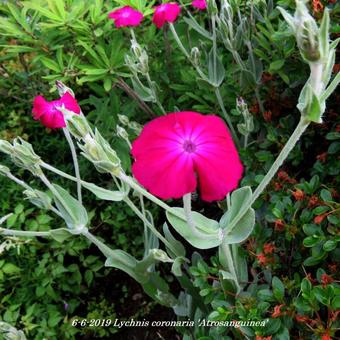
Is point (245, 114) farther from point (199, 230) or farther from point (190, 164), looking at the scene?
point (190, 164)

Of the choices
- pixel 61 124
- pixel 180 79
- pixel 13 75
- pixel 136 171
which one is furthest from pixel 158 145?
pixel 13 75

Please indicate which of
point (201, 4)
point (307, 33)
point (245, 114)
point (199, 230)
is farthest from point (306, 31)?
point (201, 4)

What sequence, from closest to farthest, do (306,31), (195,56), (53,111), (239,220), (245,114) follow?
(306,31), (239,220), (53,111), (245,114), (195,56)

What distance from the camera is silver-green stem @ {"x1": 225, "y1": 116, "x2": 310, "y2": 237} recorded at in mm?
637

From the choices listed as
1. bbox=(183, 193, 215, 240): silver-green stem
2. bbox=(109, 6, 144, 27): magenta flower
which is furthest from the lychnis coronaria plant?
bbox=(109, 6, 144, 27): magenta flower

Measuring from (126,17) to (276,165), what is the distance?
770mm

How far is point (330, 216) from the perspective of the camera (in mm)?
861

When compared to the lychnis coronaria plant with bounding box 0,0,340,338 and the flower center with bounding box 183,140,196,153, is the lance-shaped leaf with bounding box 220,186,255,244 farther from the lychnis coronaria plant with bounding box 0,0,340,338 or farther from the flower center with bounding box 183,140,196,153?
the flower center with bounding box 183,140,196,153

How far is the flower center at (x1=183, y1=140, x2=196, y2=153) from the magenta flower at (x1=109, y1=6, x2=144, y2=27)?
2.30ft

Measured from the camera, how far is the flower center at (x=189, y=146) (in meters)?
0.63

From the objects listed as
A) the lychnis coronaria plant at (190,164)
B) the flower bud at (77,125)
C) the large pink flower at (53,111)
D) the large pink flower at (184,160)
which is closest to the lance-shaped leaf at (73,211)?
the lychnis coronaria plant at (190,164)

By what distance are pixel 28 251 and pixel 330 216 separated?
1.04 m

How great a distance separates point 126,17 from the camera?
4.03 ft

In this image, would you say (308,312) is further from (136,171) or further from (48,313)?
(48,313)
